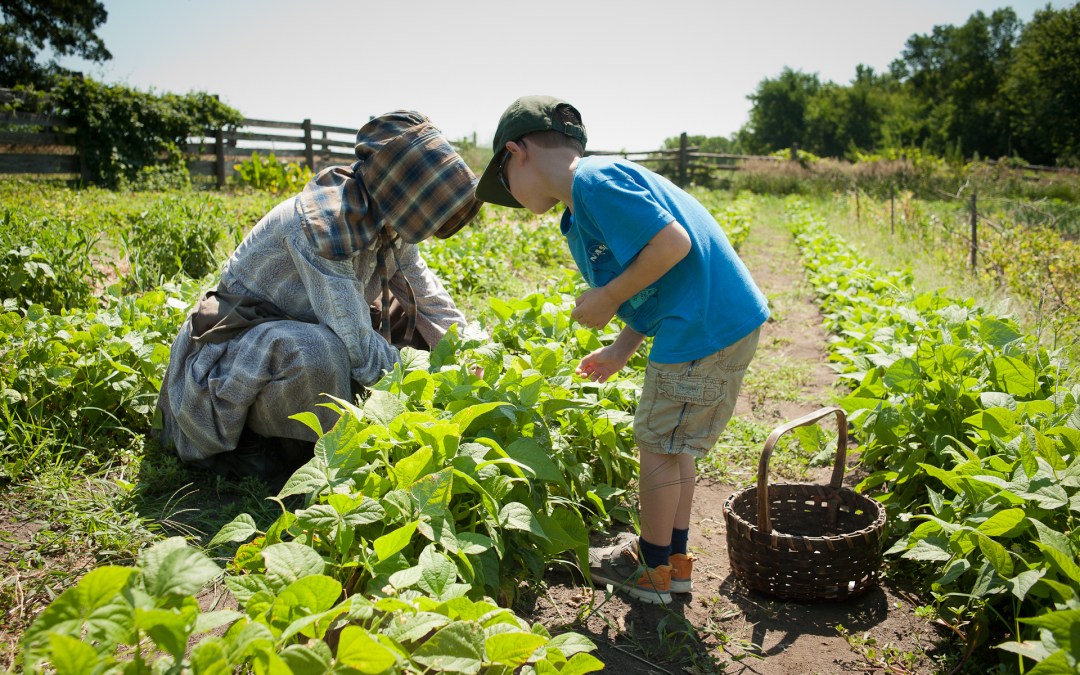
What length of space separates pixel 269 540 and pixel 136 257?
10.9 feet

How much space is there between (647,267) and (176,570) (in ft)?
4.16

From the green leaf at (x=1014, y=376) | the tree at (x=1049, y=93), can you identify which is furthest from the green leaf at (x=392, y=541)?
the tree at (x=1049, y=93)

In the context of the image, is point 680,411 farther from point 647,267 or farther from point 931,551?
point 931,551

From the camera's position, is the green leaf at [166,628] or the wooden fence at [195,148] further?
the wooden fence at [195,148]

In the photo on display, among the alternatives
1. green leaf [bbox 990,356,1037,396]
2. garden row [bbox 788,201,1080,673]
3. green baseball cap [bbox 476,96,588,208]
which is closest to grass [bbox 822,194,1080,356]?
garden row [bbox 788,201,1080,673]

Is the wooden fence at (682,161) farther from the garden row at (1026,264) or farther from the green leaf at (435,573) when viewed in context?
the green leaf at (435,573)

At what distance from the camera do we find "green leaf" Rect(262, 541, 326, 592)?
1.26 m

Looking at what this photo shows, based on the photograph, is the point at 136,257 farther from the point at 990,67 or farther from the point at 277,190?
the point at 990,67

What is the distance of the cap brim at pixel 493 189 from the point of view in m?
2.23

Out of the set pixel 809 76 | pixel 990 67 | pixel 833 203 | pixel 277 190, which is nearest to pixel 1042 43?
pixel 990 67

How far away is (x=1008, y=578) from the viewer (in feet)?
5.01

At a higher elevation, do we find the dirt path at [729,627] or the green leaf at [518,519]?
the green leaf at [518,519]

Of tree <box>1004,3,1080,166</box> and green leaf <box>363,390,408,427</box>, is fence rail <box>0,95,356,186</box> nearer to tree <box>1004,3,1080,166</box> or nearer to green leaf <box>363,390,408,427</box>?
green leaf <box>363,390,408,427</box>

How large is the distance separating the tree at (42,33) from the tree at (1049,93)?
129 feet
